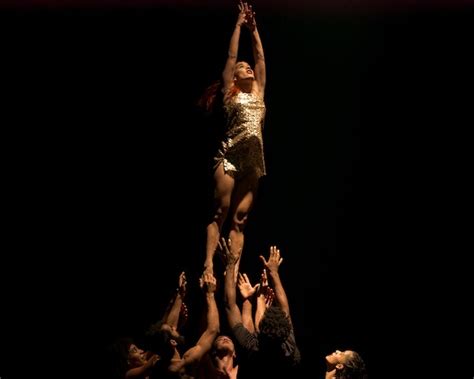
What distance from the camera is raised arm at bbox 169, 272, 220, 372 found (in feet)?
12.9

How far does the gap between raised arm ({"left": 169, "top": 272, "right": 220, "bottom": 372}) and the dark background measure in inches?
23.2

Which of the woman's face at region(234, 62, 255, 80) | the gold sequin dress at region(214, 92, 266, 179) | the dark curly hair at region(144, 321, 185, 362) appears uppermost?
the woman's face at region(234, 62, 255, 80)

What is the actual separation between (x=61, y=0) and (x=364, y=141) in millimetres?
2139

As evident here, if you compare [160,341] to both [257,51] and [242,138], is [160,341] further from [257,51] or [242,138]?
[257,51]

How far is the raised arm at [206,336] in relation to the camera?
394cm

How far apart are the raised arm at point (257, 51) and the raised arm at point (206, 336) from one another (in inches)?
45.6

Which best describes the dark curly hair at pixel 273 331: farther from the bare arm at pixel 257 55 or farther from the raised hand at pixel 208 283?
the bare arm at pixel 257 55

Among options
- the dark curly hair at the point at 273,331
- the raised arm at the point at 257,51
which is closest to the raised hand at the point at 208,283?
the dark curly hair at the point at 273,331

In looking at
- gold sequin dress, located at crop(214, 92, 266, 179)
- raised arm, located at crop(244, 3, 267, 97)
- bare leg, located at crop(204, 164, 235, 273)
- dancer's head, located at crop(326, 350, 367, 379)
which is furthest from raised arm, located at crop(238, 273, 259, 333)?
raised arm, located at crop(244, 3, 267, 97)

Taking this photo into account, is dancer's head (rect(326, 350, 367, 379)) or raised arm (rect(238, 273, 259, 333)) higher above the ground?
raised arm (rect(238, 273, 259, 333))

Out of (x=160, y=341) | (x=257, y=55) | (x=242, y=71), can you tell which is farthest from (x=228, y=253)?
(x=257, y=55)

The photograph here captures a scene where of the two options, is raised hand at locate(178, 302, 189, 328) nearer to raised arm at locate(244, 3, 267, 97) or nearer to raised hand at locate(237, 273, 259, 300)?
raised hand at locate(237, 273, 259, 300)

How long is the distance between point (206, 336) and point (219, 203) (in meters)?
0.78

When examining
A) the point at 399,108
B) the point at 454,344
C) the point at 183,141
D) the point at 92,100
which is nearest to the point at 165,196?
the point at 183,141
